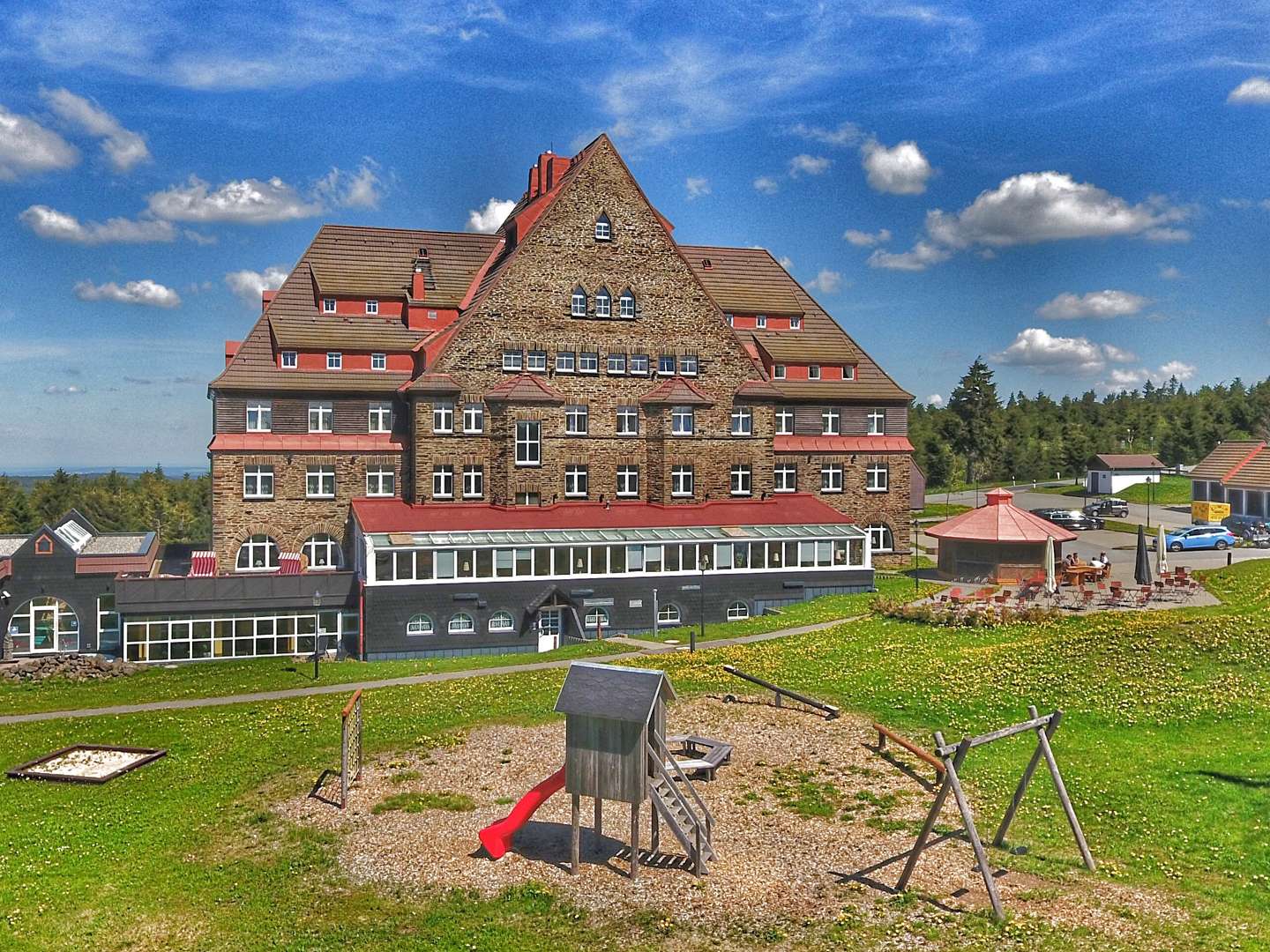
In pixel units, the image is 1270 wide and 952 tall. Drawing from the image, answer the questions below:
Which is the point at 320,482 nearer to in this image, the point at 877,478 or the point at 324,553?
the point at 324,553

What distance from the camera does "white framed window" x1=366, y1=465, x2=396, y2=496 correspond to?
4831 cm

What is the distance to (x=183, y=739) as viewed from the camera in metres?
24.4

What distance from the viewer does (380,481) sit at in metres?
48.5

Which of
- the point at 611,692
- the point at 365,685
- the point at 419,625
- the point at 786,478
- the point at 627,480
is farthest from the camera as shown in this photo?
the point at 786,478

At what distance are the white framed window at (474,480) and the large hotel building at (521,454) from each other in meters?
0.10

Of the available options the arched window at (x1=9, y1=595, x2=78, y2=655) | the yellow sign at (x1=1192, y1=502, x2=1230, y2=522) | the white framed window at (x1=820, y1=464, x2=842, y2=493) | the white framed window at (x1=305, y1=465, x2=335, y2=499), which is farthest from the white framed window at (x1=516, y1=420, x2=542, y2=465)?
the yellow sign at (x1=1192, y1=502, x2=1230, y2=522)

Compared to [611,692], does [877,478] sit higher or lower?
higher

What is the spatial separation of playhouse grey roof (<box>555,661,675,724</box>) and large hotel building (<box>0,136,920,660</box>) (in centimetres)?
2437

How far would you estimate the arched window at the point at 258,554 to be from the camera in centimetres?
4628

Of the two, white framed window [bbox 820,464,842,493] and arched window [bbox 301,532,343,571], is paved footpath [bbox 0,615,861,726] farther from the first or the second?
white framed window [bbox 820,464,842,493]

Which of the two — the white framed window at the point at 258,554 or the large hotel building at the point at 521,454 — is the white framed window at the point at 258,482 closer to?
the large hotel building at the point at 521,454

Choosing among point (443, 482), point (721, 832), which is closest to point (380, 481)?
point (443, 482)

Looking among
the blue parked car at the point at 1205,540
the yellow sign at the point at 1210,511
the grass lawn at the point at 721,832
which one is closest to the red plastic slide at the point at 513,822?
the grass lawn at the point at 721,832

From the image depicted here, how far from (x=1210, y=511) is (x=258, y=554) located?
56.7 meters
